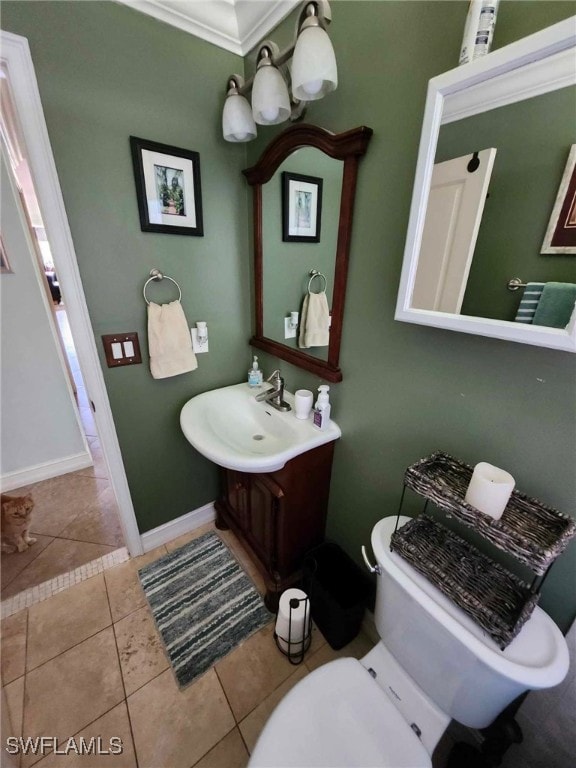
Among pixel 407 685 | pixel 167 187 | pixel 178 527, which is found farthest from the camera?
pixel 178 527

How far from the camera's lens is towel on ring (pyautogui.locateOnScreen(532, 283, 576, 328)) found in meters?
0.57

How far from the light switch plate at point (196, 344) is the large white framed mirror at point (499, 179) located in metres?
1.01

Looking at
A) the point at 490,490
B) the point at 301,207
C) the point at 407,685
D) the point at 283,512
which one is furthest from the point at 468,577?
the point at 301,207

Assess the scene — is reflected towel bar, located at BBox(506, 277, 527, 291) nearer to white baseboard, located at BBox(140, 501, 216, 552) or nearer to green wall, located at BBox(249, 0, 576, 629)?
green wall, located at BBox(249, 0, 576, 629)

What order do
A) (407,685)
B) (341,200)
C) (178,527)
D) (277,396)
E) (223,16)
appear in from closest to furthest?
(407,685)
(341,200)
(223,16)
(277,396)
(178,527)

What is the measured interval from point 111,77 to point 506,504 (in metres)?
1.73

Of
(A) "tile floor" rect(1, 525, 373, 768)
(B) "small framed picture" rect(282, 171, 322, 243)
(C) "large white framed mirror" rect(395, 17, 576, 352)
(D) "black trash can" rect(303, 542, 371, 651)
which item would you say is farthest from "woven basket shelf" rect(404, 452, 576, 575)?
(A) "tile floor" rect(1, 525, 373, 768)

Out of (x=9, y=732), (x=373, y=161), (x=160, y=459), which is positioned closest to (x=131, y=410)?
(x=160, y=459)

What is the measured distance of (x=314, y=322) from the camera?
3.99ft

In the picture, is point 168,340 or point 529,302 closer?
point 529,302

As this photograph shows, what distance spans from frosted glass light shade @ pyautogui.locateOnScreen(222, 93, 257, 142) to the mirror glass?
174 millimetres

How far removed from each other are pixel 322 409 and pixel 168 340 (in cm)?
75

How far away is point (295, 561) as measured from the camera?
137 cm

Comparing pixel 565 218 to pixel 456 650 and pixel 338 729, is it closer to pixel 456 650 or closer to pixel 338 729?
pixel 456 650
